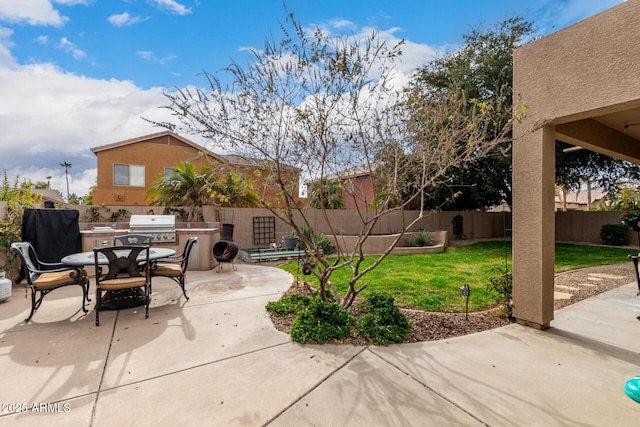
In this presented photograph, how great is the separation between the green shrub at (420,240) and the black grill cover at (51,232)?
10.5 metres

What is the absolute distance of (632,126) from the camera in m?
4.22

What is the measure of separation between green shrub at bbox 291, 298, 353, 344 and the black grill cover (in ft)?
20.6

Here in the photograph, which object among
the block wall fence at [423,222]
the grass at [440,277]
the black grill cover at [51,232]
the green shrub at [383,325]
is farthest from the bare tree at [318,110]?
the block wall fence at [423,222]

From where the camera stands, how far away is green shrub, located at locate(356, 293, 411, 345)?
10.8ft

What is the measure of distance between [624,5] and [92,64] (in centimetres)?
868

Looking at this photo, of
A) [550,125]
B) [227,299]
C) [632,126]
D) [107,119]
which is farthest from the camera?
[107,119]

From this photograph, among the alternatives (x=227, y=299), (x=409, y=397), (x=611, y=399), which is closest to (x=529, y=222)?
(x=611, y=399)

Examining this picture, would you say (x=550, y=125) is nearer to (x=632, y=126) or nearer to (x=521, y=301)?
(x=632, y=126)

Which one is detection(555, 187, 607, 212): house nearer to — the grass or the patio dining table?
the grass

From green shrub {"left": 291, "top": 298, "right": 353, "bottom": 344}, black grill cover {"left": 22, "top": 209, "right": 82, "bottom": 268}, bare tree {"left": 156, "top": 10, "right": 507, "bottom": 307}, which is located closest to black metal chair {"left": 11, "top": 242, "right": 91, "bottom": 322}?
black grill cover {"left": 22, "top": 209, "right": 82, "bottom": 268}

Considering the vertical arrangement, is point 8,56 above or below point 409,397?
above

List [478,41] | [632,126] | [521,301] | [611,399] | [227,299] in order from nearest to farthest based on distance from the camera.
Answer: [611,399] → [521,301] → [632,126] → [227,299] → [478,41]

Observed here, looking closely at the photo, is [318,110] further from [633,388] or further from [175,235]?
[175,235]

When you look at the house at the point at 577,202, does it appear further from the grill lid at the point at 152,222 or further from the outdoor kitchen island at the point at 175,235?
the grill lid at the point at 152,222
